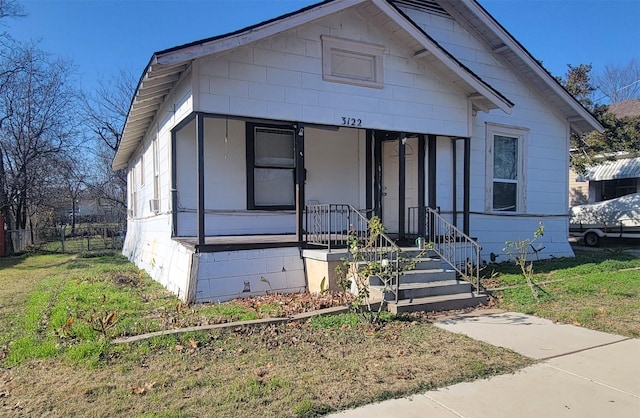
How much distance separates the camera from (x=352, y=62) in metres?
8.09

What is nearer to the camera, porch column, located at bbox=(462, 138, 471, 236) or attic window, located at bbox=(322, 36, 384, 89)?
attic window, located at bbox=(322, 36, 384, 89)

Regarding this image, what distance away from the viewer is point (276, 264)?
740 cm

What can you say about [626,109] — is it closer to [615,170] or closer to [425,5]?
[615,170]

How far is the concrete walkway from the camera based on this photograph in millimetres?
3293

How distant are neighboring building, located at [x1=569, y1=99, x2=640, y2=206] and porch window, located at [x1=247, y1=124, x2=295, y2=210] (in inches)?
622

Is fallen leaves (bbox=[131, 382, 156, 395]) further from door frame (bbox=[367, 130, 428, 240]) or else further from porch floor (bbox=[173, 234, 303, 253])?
door frame (bbox=[367, 130, 428, 240])

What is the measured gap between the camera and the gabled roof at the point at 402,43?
6.58 meters

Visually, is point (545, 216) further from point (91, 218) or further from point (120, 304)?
point (91, 218)

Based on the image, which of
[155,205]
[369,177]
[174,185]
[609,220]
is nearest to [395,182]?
[369,177]

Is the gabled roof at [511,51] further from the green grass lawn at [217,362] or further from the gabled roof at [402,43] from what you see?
the green grass lawn at [217,362]

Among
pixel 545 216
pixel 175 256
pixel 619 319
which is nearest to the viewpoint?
pixel 619 319

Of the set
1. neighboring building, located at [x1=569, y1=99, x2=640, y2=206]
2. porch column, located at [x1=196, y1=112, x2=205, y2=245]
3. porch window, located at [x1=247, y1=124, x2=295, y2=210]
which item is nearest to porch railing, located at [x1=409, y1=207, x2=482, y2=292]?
porch window, located at [x1=247, y1=124, x2=295, y2=210]

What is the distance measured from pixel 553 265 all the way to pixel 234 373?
866cm

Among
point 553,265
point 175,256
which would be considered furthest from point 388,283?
point 553,265
